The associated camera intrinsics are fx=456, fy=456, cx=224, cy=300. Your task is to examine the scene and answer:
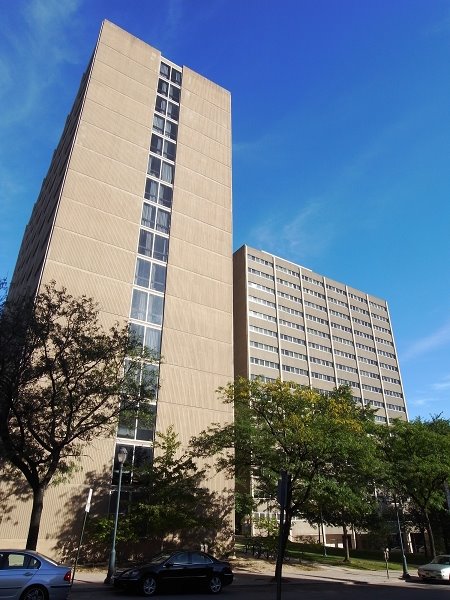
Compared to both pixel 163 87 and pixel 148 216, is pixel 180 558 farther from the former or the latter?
pixel 163 87

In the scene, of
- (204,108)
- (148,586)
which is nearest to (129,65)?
(204,108)

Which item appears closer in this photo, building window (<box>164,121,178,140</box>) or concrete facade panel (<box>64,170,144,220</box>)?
concrete facade panel (<box>64,170,144,220</box>)

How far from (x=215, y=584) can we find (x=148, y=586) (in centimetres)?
260

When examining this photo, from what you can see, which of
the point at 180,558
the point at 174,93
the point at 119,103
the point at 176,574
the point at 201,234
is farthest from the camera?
the point at 174,93

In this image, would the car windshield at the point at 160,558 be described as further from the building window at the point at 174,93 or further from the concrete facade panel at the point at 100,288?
the building window at the point at 174,93

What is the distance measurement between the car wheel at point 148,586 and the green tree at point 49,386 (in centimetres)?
470

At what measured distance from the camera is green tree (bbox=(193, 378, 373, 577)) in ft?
66.6

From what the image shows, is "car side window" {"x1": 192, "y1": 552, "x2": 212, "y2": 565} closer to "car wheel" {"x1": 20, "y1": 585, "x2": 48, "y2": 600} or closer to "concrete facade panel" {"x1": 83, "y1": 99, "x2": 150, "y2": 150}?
"car wheel" {"x1": 20, "y1": 585, "x2": 48, "y2": 600}

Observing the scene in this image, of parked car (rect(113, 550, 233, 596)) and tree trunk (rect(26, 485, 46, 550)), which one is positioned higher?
tree trunk (rect(26, 485, 46, 550))

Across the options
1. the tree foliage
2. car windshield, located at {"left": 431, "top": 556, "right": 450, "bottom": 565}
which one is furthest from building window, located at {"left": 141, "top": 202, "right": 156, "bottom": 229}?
car windshield, located at {"left": 431, "top": 556, "right": 450, "bottom": 565}

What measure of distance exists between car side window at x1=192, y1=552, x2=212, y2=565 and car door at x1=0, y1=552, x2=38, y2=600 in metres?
6.15

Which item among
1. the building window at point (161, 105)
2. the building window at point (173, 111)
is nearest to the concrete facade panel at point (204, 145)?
the building window at point (173, 111)

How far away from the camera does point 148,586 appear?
45.6ft

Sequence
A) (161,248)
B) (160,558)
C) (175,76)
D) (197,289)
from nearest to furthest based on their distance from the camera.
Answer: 1. (160,558)
2. (161,248)
3. (197,289)
4. (175,76)
